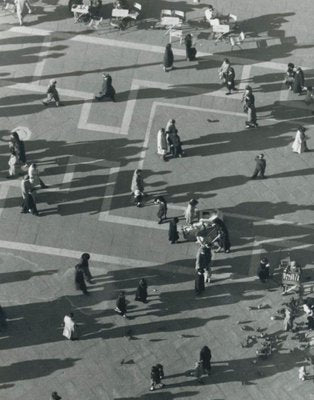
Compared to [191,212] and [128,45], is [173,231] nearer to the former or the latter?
[191,212]

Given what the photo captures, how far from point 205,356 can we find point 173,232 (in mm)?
6873

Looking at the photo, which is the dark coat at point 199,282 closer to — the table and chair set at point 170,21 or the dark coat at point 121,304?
the dark coat at point 121,304

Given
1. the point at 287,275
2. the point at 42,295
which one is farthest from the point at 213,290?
the point at 42,295

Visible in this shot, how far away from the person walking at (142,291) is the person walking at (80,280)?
2520 millimetres

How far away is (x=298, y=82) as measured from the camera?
153ft

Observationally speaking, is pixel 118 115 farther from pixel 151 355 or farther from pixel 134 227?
pixel 151 355

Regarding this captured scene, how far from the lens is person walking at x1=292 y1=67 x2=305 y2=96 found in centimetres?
4638

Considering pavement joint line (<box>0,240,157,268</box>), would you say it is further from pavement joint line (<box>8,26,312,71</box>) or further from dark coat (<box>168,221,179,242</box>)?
pavement joint line (<box>8,26,312,71</box>)

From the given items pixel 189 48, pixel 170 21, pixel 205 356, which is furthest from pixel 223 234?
pixel 170 21

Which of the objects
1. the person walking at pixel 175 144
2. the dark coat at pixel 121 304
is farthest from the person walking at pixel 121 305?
the person walking at pixel 175 144

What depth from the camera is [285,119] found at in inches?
1838

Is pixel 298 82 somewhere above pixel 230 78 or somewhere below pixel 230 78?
below

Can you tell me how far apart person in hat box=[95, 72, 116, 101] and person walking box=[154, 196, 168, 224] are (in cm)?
733

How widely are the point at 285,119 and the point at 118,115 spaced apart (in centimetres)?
919
